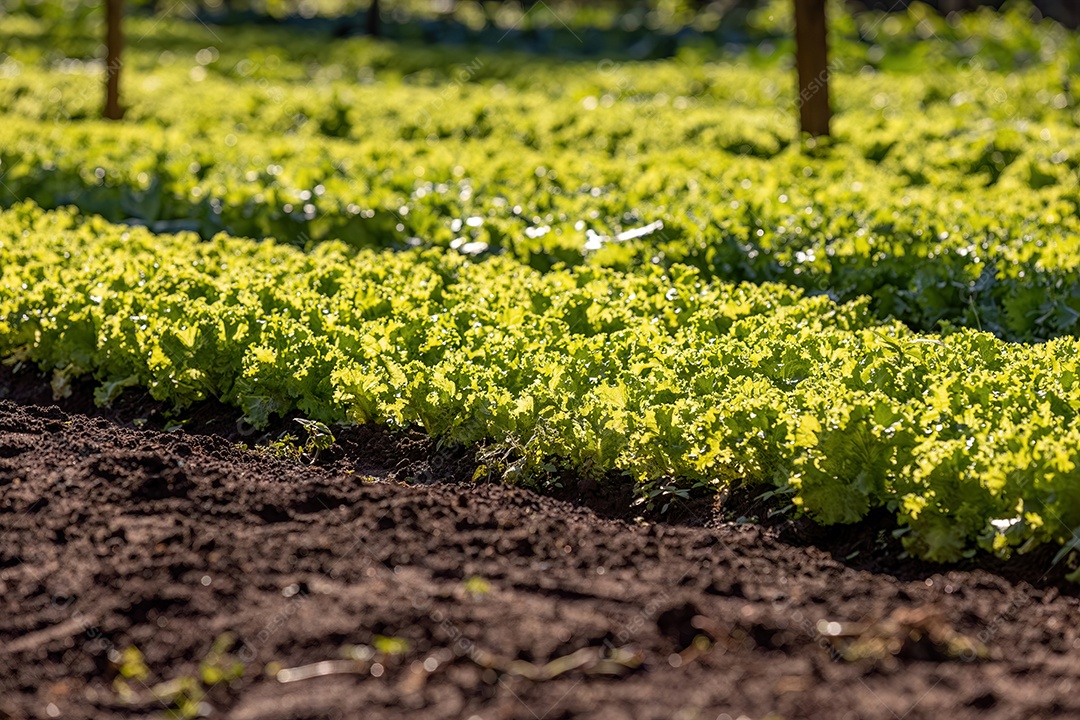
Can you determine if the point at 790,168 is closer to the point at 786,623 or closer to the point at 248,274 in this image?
the point at 248,274

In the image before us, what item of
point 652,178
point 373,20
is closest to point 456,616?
point 652,178

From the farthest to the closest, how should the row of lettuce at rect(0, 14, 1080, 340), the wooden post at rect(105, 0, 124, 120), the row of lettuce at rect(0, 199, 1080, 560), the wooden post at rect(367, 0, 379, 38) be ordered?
the wooden post at rect(367, 0, 379, 38) < the wooden post at rect(105, 0, 124, 120) < the row of lettuce at rect(0, 14, 1080, 340) < the row of lettuce at rect(0, 199, 1080, 560)

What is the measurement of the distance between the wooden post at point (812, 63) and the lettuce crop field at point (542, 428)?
0.26 meters

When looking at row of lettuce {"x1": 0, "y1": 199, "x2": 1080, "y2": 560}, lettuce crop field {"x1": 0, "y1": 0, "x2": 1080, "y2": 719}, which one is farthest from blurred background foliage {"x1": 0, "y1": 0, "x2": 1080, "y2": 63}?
row of lettuce {"x1": 0, "y1": 199, "x2": 1080, "y2": 560}

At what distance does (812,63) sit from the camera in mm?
11133

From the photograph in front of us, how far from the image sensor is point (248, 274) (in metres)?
7.25

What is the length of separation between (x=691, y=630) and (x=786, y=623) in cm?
29

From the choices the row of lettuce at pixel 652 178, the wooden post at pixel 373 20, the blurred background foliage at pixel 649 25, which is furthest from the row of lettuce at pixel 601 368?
the wooden post at pixel 373 20

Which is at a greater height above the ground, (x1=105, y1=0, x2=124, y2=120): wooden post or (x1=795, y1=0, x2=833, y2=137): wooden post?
(x1=795, y1=0, x2=833, y2=137): wooden post

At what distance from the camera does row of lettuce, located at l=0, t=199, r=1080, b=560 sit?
4.60 m

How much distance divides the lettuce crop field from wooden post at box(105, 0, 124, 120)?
157 inches

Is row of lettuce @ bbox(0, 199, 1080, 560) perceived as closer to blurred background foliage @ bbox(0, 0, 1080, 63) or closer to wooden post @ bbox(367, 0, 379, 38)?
blurred background foliage @ bbox(0, 0, 1080, 63)

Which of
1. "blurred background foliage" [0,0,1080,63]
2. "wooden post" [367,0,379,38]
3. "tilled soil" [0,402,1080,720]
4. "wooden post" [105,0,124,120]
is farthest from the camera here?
"wooden post" [367,0,379,38]

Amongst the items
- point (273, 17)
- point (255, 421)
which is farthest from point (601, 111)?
point (273, 17)
